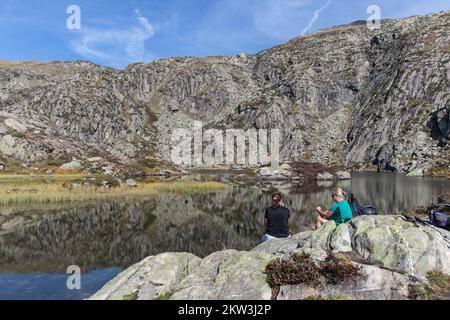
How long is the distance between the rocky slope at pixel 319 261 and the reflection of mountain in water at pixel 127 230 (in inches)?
501

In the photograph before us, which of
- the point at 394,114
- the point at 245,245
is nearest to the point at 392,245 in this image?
the point at 245,245

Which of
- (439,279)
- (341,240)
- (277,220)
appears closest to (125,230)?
(277,220)

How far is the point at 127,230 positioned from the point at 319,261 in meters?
28.7

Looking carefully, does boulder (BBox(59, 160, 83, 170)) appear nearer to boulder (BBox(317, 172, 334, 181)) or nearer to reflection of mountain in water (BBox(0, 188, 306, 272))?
reflection of mountain in water (BBox(0, 188, 306, 272))

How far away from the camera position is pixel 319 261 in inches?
519

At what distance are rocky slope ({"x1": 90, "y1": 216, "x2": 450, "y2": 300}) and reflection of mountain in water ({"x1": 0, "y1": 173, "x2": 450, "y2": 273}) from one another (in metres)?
12.7

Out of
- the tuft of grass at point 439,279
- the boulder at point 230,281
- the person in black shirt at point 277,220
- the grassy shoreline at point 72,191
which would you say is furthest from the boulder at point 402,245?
the grassy shoreline at point 72,191

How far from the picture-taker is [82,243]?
107ft

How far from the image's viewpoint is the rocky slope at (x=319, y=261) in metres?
12.1

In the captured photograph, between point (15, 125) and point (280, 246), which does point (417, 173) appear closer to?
point (280, 246)

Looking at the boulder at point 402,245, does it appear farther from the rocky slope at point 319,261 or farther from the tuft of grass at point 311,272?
the tuft of grass at point 311,272
